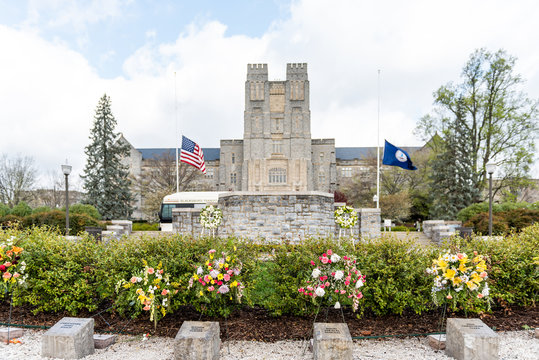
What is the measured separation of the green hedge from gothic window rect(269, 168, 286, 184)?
124 feet

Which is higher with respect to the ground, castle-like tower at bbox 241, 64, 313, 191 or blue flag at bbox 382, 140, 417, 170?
castle-like tower at bbox 241, 64, 313, 191

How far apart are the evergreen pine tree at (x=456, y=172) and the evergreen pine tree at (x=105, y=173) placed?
970 inches

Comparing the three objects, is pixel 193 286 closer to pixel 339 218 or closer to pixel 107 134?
pixel 339 218

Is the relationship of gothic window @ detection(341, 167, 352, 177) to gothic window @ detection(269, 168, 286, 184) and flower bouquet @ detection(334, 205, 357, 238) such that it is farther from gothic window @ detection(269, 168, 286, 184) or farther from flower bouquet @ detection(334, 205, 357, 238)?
flower bouquet @ detection(334, 205, 357, 238)

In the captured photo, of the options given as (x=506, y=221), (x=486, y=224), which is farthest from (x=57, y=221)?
(x=506, y=221)

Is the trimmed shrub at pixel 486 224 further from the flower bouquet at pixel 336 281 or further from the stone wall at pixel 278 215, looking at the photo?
the flower bouquet at pixel 336 281

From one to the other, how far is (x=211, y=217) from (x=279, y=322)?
7042 mm

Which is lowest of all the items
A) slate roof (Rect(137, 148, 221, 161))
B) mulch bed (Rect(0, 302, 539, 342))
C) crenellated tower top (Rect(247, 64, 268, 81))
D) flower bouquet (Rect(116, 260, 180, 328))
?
mulch bed (Rect(0, 302, 539, 342))

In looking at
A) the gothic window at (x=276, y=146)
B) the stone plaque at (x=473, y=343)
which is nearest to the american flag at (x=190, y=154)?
the stone plaque at (x=473, y=343)

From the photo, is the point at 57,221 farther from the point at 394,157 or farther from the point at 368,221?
the point at 394,157

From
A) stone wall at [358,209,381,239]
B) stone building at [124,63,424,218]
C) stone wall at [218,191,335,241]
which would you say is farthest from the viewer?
stone building at [124,63,424,218]


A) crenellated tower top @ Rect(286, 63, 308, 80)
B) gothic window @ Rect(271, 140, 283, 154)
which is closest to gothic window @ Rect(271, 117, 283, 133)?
gothic window @ Rect(271, 140, 283, 154)

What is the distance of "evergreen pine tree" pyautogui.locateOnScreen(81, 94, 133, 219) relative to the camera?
2436 cm

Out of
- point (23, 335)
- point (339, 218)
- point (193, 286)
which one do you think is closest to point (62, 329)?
point (23, 335)
